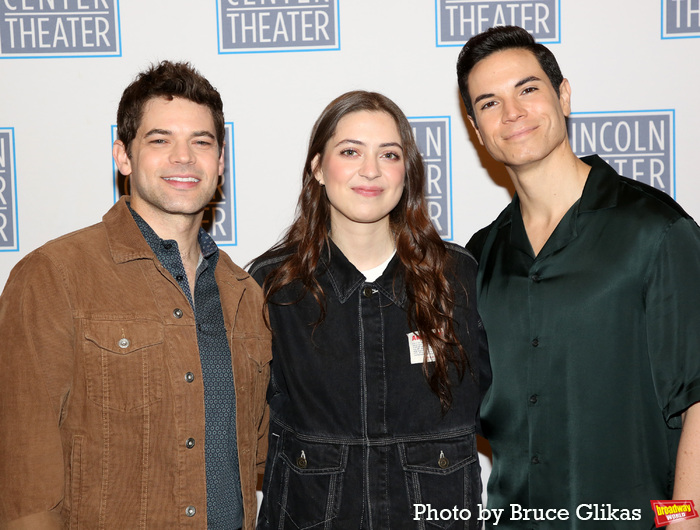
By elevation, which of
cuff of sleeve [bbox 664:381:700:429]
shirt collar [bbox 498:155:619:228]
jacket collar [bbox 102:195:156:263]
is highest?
shirt collar [bbox 498:155:619:228]

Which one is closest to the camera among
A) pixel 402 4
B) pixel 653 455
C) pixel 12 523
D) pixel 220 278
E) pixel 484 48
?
pixel 12 523

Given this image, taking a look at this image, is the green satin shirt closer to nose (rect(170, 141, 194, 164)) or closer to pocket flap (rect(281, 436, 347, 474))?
pocket flap (rect(281, 436, 347, 474))

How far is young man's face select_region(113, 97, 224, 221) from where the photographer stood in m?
2.06

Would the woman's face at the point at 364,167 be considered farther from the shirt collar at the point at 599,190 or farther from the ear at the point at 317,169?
the shirt collar at the point at 599,190

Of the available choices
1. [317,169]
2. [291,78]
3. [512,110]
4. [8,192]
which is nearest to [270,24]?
[291,78]

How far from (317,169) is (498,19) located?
4.15ft

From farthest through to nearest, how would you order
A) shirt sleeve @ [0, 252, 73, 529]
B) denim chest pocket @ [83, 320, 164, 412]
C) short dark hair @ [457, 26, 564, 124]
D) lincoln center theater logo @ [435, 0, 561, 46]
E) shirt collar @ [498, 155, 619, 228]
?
lincoln center theater logo @ [435, 0, 561, 46]
short dark hair @ [457, 26, 564, 124]
shirt collar @ [498, 155, 619, 228]
denim chest pocket @ [83, 320, 164, 412]
shirt sleeve @ [0, 252, 73, 529]

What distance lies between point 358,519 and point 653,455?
3.15 ft

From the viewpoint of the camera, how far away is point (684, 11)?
3.03 meters

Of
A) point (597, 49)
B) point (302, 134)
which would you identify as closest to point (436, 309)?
point (302, 134)

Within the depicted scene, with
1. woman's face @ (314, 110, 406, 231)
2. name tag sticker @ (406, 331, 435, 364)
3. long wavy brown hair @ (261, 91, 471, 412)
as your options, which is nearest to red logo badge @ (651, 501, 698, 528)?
long wavy brown hair @ (261, 91, 471, 412)

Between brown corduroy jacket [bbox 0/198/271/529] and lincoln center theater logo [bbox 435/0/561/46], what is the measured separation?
5.91ft

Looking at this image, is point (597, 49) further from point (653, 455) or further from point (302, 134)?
point (653, 455)

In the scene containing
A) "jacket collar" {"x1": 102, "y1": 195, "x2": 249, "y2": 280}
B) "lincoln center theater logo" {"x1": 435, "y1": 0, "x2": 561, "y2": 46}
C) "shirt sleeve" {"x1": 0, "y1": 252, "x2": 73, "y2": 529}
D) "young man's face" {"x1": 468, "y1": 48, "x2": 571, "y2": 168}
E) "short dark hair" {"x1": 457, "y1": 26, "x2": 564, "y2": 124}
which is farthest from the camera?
"lincoln center theater logo" {"x1": 435, "y1": 0, "x2": 561, "y2": 46}
